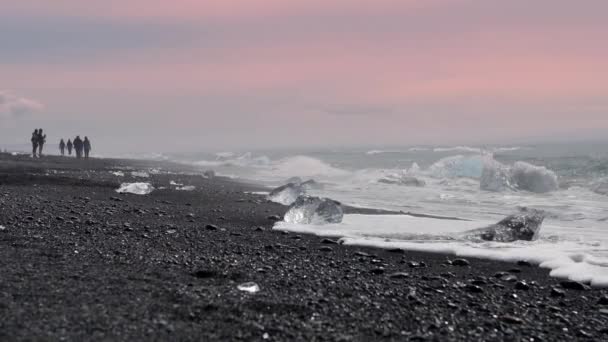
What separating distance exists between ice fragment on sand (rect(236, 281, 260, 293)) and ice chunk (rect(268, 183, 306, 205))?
9159 mm

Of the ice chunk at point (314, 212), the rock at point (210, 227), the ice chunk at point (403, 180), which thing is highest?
the ice chunk at point (403, 180)

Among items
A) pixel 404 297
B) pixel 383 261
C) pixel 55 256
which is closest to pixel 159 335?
pixel 404 297

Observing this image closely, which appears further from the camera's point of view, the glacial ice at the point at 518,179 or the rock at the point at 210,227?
the glacial ice at the point at 518,179

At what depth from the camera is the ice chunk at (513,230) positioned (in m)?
8.73

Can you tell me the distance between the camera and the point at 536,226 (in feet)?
29.8

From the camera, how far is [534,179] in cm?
2159

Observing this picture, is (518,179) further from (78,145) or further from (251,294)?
(78,145)

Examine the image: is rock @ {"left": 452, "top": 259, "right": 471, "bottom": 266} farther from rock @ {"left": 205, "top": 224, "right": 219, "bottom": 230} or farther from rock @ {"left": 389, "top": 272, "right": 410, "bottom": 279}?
rock @ {"left": 205, "top": 224, "right": 219, "bottom": 230}

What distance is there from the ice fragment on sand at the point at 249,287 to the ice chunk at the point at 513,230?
5.08 metres

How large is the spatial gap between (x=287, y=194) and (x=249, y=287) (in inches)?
382

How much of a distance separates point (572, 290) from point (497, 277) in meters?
0.78

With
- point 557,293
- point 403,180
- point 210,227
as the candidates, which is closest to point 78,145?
point 403,180

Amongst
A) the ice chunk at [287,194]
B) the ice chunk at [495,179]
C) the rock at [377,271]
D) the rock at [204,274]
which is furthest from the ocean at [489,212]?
the rock at [204,274]

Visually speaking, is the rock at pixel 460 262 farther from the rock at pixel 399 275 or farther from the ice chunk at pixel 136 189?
the ice chunk at pixel 136 189
